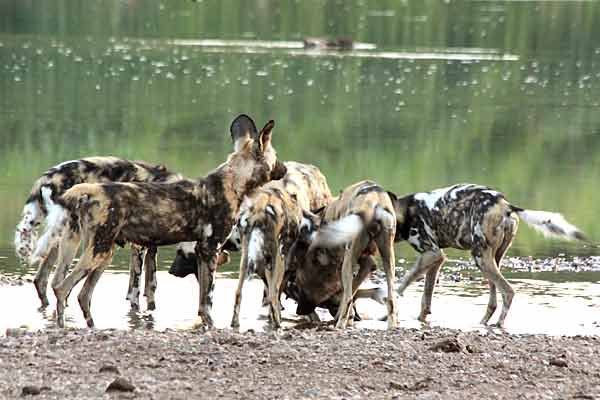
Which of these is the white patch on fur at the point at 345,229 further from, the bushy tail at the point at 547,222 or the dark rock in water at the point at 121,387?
the dark rock in water at the point at 121,387

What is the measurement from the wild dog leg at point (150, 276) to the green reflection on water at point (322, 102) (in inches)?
58.9

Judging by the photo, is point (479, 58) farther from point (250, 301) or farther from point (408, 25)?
point (250, 301)

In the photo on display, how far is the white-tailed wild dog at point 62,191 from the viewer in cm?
895

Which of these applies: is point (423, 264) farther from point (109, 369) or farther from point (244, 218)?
point (109, 369)

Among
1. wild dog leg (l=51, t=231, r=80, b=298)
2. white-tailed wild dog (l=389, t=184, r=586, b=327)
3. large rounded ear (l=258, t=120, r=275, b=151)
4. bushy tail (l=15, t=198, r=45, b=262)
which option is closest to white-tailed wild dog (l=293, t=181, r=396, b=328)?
white-tailed wild dog (l=389, t=184, r=586, b=327)

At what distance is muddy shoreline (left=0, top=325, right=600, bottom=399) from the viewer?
5.75 m

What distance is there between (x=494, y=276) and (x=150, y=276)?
86.6 inches

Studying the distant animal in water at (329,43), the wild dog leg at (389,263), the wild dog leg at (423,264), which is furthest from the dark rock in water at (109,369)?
the distant animal in water at (329,43)

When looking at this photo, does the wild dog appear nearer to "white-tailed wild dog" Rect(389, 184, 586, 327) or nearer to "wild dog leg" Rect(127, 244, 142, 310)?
"white-tailed wild dog" Rect(389, 184, 586, 327)

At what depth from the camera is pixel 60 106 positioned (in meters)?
20.6

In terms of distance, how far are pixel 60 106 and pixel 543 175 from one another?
8.00m

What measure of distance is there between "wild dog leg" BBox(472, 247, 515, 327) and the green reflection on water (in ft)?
7.19

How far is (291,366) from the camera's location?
6.23 meters

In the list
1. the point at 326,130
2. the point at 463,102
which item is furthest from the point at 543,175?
the point at 463,102
